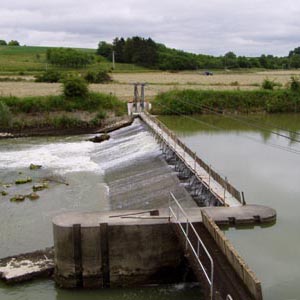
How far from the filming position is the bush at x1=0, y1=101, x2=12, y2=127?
39500mm

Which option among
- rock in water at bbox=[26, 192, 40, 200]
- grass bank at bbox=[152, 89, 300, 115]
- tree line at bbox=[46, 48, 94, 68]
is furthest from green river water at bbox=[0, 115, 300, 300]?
tree line at bbox=[46, 48, 94, 68]

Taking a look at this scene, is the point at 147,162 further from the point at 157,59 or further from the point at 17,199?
the point at 157,59

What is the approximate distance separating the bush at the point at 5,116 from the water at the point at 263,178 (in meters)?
13.2

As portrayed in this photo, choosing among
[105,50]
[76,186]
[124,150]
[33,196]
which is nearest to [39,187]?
[33,196]

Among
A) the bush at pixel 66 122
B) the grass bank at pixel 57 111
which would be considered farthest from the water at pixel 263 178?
the bush at pixel 66 122

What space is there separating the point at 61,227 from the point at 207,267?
13.8 feet

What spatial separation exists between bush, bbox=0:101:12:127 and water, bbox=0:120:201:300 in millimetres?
3939

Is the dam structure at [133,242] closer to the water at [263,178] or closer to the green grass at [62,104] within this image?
the water at [263,178]

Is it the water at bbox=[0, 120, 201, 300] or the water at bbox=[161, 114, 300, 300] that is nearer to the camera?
the water at bbox=[161, 114, 300, 300]

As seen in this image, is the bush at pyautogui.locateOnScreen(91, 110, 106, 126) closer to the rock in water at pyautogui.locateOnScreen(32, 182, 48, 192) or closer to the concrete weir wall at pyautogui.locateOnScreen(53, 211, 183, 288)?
the rock in water at pyautogui.locateOnScreen(32, 182, 48, 192)

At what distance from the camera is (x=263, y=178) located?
22.1 m


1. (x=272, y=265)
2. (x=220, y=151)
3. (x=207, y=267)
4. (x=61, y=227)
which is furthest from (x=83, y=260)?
(x=220, y=151)

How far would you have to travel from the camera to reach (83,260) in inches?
513

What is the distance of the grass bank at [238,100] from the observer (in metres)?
50.3
